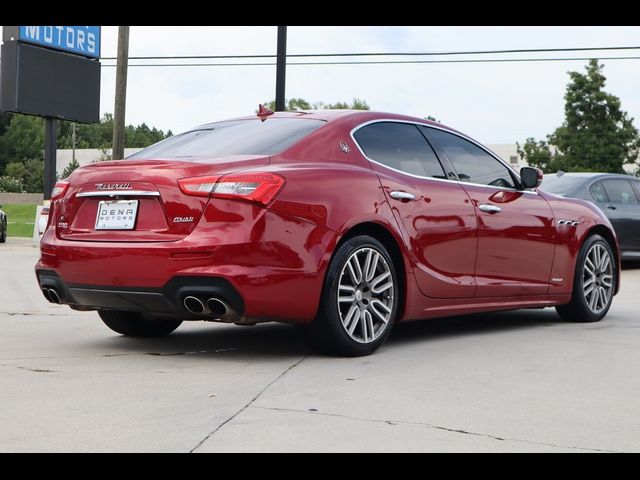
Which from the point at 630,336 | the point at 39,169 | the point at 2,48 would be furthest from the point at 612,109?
the point at 39,169

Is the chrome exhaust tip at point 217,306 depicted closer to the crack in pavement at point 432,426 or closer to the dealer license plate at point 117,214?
the dealer license plate at point 117,214

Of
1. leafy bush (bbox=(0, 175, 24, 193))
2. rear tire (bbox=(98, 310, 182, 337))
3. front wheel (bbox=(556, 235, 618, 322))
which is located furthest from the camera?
leafy bush (bbox=(0, 175, 24, 193))

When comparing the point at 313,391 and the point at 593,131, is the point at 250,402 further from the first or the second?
the point at 593,131

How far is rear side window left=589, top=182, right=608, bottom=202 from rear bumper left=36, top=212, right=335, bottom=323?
9.45m

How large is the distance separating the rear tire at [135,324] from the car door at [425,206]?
178cm

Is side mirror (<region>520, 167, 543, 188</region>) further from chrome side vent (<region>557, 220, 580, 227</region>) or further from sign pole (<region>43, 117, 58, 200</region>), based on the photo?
sign pole (<region>43, 117, 58, 200</region>)

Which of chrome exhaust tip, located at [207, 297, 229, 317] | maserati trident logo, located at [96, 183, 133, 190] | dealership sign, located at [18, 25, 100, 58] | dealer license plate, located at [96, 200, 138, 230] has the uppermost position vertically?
dealership sign, located at [18, 25, 100, 58]

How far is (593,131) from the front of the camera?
49.9 m

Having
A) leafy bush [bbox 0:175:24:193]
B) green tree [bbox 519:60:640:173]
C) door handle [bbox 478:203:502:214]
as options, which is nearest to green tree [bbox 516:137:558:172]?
green tree [bbox 519:60:640:173]

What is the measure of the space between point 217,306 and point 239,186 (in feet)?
2.23

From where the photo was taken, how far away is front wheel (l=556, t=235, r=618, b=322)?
26.5 feet

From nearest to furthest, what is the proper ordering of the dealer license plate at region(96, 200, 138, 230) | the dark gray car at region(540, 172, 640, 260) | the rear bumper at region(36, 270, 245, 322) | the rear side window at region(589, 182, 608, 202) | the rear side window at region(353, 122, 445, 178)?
the rear bumper at region(36, 270, 245, 322), the dealer license plate at region(96, 200, 138, 230), the rear side window at region(353, 122, 445, 178), the dark gray car at region(540, 172, 640, 260), the rear side window at region(589, 182, 608, 202)

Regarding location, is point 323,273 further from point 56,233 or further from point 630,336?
point 630,336

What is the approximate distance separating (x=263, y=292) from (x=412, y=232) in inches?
51.2
